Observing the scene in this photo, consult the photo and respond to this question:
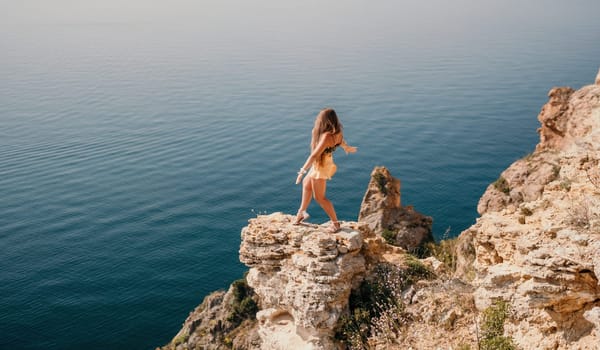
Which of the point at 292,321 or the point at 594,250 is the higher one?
the point at 594,250

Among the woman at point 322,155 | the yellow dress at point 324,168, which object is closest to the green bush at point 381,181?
the woman at point 322,155

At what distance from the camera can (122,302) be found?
4250 cm

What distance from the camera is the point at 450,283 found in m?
11.1

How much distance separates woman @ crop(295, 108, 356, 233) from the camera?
11141mm

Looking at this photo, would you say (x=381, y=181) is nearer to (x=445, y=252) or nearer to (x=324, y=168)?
(x=445, y=252)

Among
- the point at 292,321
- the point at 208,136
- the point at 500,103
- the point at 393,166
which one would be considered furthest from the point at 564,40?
the point at 292,321

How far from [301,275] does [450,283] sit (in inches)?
137

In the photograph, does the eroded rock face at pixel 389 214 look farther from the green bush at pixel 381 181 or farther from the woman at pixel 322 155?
the woman at pixel 322 155

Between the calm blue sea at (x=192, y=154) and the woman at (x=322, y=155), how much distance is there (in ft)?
101

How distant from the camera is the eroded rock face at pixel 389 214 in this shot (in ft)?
104

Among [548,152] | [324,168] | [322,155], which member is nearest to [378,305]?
[324,168]

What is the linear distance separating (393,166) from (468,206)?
13.7 m

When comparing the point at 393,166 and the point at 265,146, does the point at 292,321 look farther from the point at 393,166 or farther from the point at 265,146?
the point at 265,146

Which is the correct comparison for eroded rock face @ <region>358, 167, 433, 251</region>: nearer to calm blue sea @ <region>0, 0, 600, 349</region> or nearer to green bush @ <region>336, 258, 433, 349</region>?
calm blue sea @ <region>0, 0, 600, 349</region>
